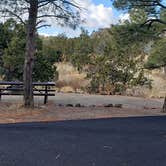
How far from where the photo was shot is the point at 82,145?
29.4ft

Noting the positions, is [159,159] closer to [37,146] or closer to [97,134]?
[37,146]

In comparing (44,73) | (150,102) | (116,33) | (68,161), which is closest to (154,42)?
(116,33)

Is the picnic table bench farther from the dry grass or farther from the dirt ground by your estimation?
the dry grass

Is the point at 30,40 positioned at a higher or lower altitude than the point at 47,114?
higher

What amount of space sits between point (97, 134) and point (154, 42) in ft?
32.2

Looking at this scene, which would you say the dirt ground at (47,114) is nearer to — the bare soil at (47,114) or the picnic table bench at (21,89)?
the bare soil at (47,114)

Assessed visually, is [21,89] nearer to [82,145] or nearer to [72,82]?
[72,82]

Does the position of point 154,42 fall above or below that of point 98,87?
above

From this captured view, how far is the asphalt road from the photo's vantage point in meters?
7.43

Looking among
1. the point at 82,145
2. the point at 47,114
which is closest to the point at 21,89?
the point at 47,114

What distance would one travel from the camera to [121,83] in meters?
29.6

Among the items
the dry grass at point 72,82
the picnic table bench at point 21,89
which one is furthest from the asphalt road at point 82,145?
the dry grass at point 72,82

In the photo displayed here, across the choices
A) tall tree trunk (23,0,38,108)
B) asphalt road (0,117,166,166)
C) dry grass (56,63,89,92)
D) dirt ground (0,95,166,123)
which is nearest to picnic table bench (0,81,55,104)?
dirt ground (0,95,166,123)

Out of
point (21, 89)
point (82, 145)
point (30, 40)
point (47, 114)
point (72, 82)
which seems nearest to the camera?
point (82, 145)
